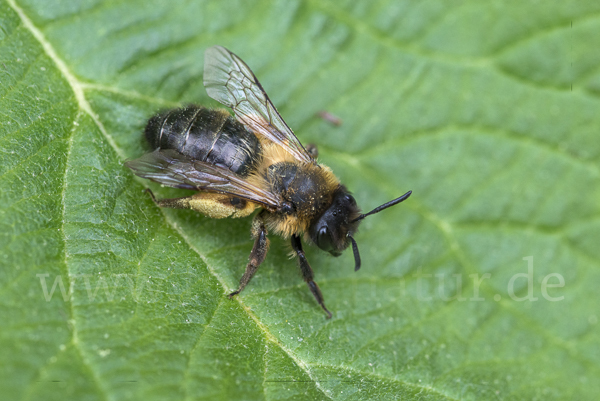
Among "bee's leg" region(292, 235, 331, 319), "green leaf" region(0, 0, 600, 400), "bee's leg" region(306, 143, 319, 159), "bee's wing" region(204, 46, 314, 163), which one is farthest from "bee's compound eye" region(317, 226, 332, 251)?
"bee's leg" region(306, 143, 319, 159)

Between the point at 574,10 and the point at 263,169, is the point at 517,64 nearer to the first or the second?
the point at 574,10

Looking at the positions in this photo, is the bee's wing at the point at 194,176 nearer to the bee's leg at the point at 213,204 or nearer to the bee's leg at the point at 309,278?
the bee's leg at the point at 213,204

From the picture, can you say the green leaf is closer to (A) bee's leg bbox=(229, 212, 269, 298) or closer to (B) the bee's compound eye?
(A) bee's leg bbox=(229, 212, 269, 298)

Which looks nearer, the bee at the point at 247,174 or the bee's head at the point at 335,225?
the bee at the point at 247,174

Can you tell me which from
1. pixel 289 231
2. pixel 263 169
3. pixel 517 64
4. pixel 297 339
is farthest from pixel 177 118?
pixel 517 64

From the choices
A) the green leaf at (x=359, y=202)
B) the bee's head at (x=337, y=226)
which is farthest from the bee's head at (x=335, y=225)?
the green leaf at (x=359, y=202)

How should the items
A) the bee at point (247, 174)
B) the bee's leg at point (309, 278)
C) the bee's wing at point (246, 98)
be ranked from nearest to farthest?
the bee at point (247, 174) → the bee's leg at point (309, 278) → the bee's wing at point (246, 98)

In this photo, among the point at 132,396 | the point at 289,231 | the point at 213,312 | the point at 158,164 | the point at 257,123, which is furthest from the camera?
the point at 257,123
